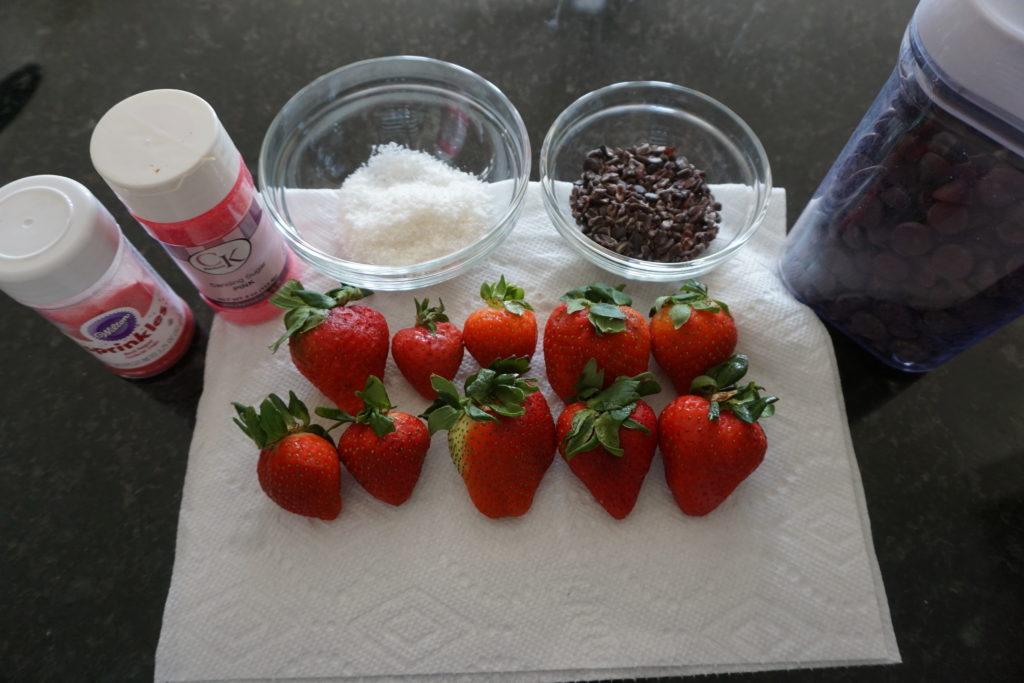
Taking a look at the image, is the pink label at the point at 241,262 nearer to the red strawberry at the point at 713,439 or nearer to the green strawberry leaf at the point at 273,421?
the green strawberry leaf at the point at 273,421

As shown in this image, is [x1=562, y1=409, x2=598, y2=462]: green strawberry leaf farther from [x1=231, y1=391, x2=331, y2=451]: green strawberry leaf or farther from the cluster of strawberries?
[x1=231, y1=391, x2=331, y2=451]: green strawberry leaf

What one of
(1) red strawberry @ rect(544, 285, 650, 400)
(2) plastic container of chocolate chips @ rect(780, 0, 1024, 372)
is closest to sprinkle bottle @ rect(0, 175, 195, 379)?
(1) red strawberry @ rect(544, 285, 650, 400)

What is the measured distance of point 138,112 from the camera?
2.26 feet

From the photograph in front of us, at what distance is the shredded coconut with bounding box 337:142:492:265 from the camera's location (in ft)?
2.94

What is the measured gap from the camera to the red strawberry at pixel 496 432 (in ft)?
→ 2.44

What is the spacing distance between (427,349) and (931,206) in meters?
0.54

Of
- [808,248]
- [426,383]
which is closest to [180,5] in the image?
[426,383]

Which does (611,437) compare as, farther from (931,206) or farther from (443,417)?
(931,206)

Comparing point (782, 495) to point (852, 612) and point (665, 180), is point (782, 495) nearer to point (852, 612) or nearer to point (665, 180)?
point (852, 612)

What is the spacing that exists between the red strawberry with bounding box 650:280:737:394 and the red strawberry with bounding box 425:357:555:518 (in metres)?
0.16

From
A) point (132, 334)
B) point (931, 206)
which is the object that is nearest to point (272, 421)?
point (132, 334)

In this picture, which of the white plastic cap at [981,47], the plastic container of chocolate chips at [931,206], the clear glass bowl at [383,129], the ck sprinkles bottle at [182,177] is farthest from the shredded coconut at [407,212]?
the white plastic cap at [981,47]

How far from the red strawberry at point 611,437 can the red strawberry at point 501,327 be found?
9cm

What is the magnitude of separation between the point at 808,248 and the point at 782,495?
300 millimetres
